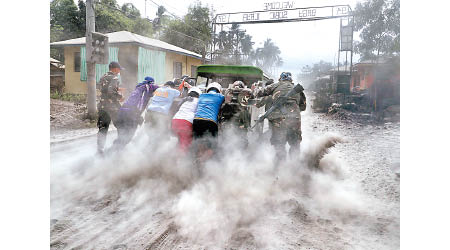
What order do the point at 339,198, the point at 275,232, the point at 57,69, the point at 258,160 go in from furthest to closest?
the point at 258,160 < the point at 339,198 < the point at 57,69 < the point at 275,232

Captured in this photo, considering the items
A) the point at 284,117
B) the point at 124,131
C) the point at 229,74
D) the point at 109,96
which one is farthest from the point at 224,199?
the point at 229,74

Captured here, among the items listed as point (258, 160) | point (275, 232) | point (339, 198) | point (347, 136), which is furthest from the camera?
point (347, 136)

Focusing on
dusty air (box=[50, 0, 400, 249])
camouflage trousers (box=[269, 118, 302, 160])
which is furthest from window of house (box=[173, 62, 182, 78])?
camouflage trousers (box=[269, 118, 302, 160])

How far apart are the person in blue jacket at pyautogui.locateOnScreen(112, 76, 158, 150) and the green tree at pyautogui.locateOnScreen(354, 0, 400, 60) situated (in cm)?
301

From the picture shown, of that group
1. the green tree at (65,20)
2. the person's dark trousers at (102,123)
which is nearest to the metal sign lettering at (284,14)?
the green tree at (65,20)

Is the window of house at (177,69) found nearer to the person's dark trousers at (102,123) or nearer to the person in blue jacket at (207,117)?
the person's dark trousers at (102,123)

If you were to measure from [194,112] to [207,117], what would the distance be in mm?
246

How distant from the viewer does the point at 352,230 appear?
239 cm

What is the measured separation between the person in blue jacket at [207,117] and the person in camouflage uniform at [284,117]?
1128 millimetres

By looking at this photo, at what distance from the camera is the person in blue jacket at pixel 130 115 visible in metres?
3.89

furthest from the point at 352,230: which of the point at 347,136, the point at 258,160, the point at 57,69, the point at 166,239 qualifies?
the point at 347,136

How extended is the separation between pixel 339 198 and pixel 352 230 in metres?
0.64
